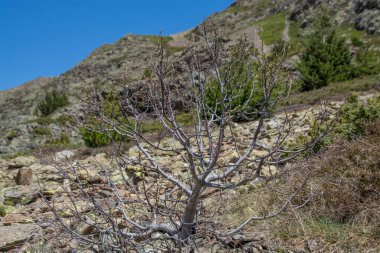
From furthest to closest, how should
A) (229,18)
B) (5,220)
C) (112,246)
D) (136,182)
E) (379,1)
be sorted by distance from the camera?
(229,18) → (379,1) → (136,182) → (5,220) → (112,246)

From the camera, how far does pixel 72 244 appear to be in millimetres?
4629

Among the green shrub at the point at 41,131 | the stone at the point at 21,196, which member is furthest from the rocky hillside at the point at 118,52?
the stone at the point at 21,196

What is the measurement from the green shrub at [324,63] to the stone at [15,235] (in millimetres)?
13380

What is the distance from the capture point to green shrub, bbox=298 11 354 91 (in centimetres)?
1691

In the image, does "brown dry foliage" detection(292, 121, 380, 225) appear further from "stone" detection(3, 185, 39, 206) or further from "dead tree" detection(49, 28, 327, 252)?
"stone" detection(3, 185, 39, 206)

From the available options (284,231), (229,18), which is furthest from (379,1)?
(284,231)

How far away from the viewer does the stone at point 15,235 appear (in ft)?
15.7

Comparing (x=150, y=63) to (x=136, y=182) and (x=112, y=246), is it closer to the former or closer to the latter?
(x=112, y=246)

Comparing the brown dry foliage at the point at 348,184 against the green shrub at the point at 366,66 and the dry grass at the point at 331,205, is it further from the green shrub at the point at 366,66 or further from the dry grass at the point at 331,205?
the green shrub at the point at 366,66

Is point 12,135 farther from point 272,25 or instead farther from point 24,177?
point 272,25

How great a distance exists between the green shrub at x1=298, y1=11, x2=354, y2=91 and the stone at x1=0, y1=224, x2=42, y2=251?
13.4 m

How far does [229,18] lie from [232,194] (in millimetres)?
63012

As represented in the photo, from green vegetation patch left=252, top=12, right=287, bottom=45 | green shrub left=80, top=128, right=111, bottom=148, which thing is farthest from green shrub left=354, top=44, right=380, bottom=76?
green vegetation patch left=252, top=12, right=287, bottom=45

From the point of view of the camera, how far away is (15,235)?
4969mm
